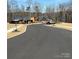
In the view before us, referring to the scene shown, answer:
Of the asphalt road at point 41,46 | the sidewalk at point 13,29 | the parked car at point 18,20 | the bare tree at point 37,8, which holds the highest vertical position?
the bare tree at point 37,8

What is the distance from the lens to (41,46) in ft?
9.11

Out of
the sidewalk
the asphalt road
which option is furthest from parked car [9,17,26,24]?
the asphalt road

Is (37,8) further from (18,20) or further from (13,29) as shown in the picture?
(13,29)

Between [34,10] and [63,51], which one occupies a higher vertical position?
[34,10]

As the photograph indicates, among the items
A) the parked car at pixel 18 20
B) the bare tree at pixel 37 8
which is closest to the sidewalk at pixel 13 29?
the parked car at pixel 18 20

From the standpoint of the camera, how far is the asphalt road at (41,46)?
9.04 feet

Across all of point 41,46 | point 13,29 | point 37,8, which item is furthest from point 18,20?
point 41,46

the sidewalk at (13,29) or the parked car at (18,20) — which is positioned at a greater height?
the parked car at (18,20)

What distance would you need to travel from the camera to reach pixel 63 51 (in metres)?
2.76

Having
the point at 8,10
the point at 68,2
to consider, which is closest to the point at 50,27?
the point at 68,2

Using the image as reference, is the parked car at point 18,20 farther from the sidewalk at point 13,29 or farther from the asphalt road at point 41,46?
the asphalt road at point 41,46

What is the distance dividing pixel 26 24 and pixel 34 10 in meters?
0.19

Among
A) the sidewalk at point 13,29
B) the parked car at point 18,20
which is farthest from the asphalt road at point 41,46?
the parked car at point 18,20
